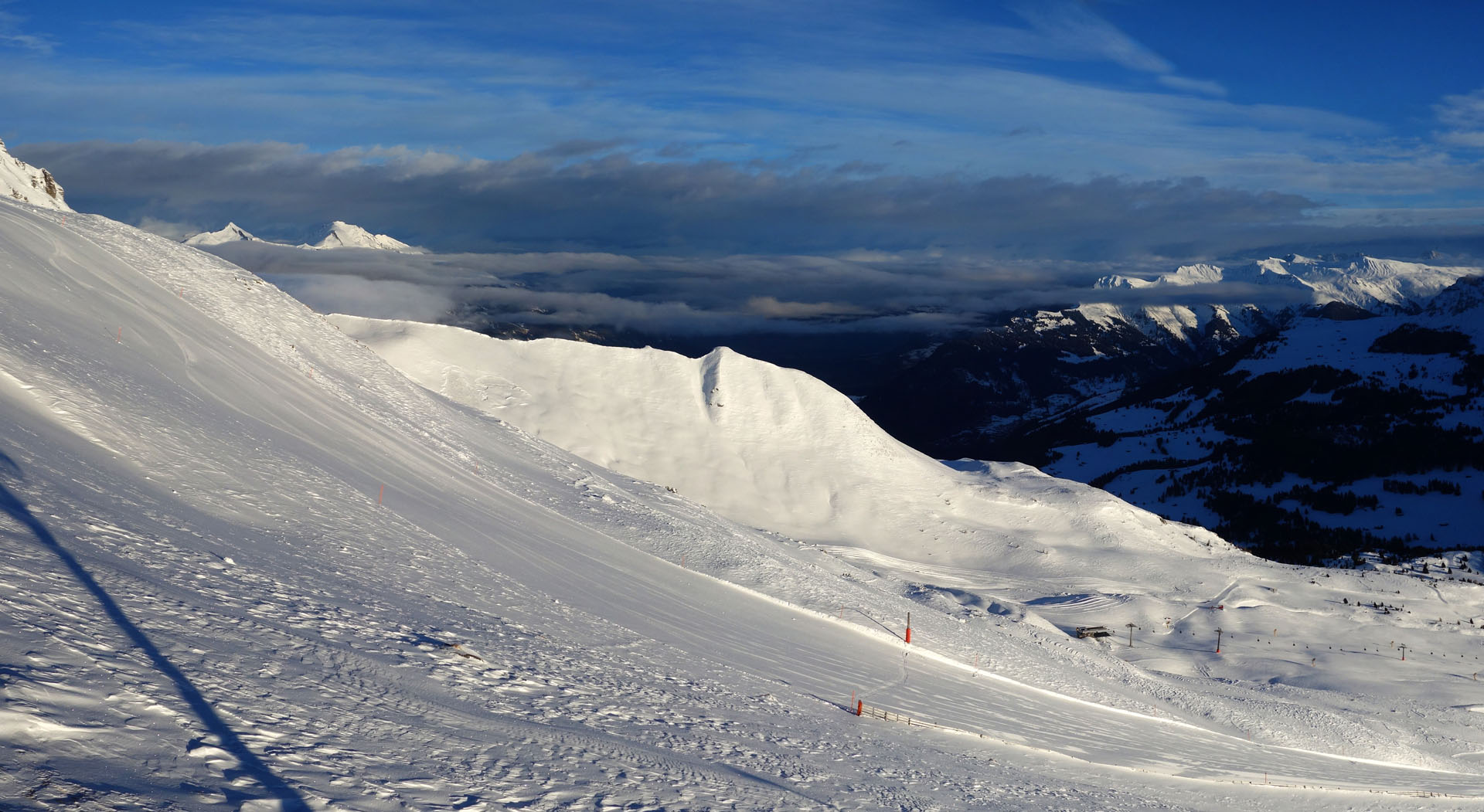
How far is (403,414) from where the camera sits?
34.2m

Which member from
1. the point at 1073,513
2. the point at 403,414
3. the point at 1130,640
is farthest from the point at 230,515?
the point at 1073,513

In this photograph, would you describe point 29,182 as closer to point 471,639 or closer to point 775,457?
point 775,457

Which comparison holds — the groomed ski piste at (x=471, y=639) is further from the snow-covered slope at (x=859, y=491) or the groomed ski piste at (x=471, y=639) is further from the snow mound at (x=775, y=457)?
the snow mound at (x=775, y=457)

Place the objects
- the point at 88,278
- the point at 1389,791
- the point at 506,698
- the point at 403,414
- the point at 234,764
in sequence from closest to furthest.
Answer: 1. the point at 234,764
2. the point at 506,698
3. the point at 1389,791
4. the point at 88,278
5. the point at 403,414

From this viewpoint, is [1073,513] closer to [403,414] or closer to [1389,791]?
[1389,791]

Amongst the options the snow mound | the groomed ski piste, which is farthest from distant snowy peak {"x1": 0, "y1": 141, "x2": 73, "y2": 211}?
the groomed ski piste

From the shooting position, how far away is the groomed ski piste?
9828mm

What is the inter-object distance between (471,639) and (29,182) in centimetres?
17439

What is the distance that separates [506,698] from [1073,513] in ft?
198

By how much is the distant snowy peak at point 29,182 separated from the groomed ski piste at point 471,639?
420ft

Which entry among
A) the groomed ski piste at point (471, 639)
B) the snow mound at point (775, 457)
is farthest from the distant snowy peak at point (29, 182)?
the groomed ski piste at point (471, 639)

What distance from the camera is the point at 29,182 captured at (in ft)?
479

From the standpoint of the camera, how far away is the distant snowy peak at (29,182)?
134 m

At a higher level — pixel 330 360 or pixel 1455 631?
pixel 330 360
